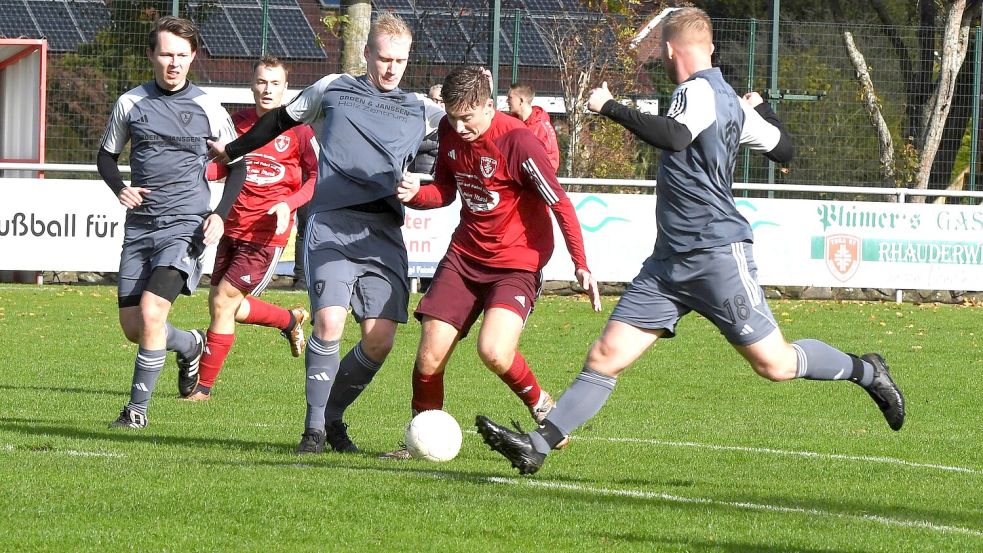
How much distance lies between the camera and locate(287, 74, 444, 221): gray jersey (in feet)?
21.9

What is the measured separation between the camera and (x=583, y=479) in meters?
6.11

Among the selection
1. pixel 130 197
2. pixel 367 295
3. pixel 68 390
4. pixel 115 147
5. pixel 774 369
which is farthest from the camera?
pixel 68 390

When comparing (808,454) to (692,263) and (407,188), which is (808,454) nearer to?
(692,263)

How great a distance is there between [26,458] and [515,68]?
13.9 m

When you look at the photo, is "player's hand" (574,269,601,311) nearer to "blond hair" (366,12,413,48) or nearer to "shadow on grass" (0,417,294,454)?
"blond hair" (366,12,413,48)

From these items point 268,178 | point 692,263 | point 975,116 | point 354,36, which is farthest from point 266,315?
point 975,116

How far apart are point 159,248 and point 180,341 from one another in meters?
1.14

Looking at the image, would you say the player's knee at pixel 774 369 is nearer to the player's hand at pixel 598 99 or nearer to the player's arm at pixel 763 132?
the player's arm at pixel 763 132

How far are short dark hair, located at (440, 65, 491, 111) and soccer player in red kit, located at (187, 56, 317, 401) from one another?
9.05 feet

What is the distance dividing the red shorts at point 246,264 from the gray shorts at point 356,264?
247 cm

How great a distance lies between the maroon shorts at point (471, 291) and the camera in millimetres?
6465

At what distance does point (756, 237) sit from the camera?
671 inches

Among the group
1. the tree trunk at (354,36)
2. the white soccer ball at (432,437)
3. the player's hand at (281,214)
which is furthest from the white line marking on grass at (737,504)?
the tree trunk at (354,36)

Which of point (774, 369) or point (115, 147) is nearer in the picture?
point (774, 369)
